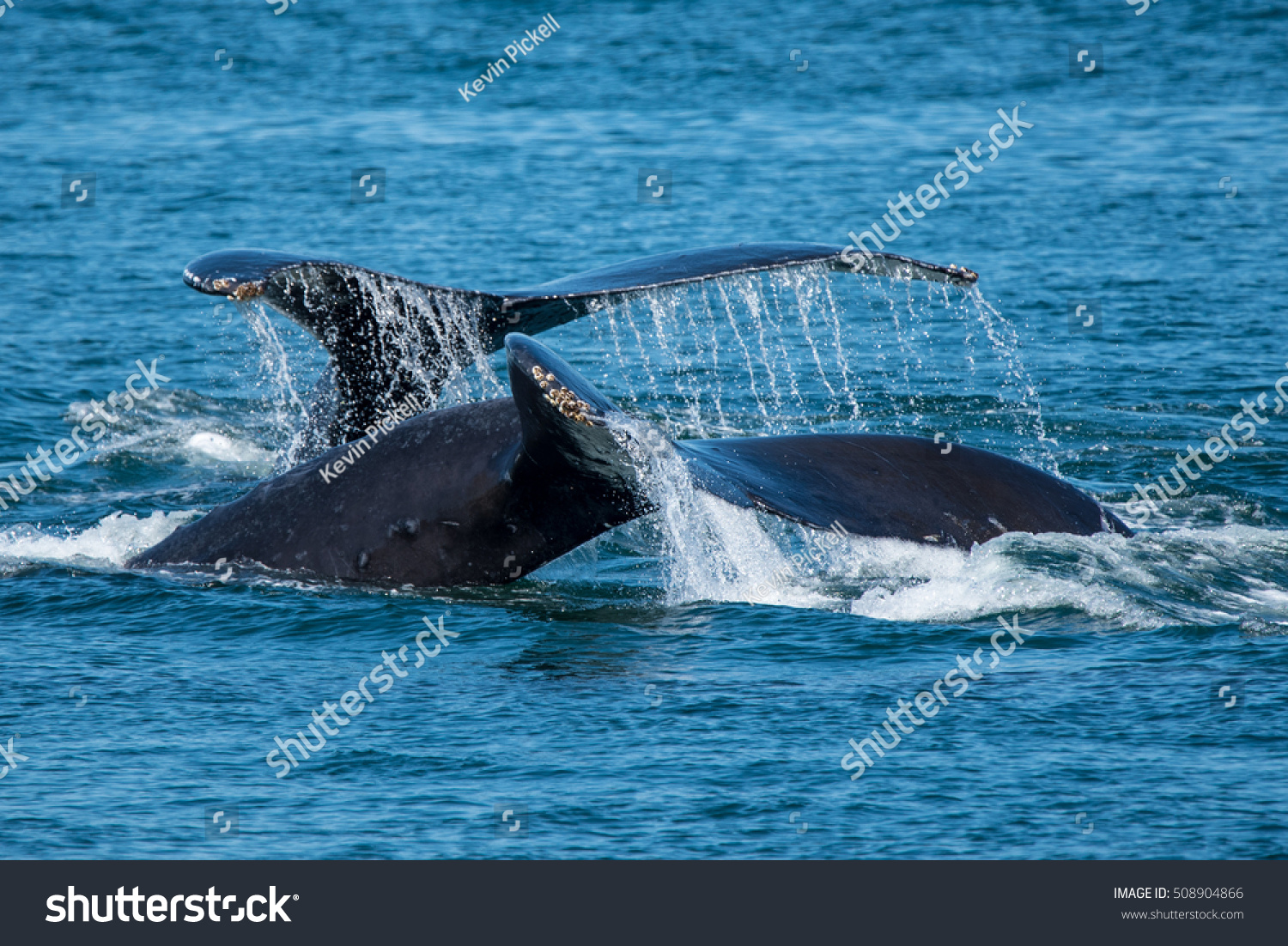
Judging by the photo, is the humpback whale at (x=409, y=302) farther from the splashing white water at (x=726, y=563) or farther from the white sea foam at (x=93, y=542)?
the white sea foam at (x=93, y=542)

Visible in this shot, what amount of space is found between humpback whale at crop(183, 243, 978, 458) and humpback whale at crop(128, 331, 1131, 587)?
57cm

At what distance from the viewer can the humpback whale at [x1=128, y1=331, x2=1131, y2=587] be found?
7.58 meters

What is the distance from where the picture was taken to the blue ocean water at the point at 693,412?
275 inches

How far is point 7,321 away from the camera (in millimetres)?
18625

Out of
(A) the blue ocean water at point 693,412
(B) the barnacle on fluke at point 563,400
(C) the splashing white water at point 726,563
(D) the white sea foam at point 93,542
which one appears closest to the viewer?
(B) the barnacle on fluke at point 563,400

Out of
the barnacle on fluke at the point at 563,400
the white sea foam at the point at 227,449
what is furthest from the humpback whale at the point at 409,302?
the white sea foam at the point at 227,449

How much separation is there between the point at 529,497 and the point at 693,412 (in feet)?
23.2

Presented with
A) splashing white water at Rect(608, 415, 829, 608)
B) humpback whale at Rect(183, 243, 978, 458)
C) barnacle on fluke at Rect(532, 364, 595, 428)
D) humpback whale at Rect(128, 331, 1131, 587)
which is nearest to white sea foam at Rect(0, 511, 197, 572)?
humpback whale at Rect(128, 331, 1131, 587)

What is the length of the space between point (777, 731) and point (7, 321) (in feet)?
45.3

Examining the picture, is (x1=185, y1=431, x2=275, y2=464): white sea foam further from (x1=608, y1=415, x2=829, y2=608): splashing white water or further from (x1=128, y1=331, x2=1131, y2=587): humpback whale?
(x1=608, y1=415, x2=829, y2=608): splashing white water

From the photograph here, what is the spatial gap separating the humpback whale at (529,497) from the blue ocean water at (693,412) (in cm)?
24

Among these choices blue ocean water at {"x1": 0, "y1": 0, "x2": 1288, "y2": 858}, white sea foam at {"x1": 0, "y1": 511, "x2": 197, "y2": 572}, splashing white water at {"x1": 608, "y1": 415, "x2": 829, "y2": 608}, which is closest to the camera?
blue ocean water at {"x1": 0, "y1": 0, "x2": 1288, "y2": 858}

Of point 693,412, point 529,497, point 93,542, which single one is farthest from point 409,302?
point 693,412
